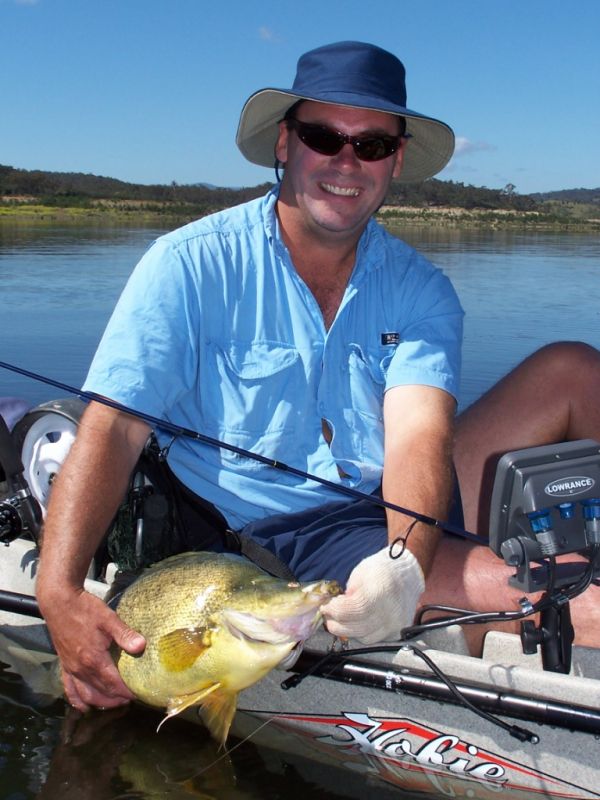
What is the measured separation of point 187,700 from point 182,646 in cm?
→ 18

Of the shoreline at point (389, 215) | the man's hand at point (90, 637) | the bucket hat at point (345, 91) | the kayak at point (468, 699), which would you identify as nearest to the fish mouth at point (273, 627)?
the man's hand at point (90, 637)

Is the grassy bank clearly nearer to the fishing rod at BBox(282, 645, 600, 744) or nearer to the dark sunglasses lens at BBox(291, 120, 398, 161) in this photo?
the dark sunglasses lens at BBox(291, 120, 398, 161)

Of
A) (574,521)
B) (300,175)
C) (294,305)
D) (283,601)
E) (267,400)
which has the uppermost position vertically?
(300,175)

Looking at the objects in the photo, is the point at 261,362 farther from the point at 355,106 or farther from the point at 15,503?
the point at 15,503

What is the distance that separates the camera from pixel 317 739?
124 inches

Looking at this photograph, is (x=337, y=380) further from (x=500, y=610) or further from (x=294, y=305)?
(x=500, y=610)

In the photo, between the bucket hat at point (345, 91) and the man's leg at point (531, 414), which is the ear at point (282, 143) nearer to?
the bucket hat at point (345, 91)

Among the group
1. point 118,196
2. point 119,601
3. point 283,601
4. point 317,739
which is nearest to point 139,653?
point 119,601

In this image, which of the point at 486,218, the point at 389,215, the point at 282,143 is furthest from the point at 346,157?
the point at 486,218

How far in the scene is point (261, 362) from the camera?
3336mm

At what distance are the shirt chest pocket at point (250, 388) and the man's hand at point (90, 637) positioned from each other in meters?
0.87

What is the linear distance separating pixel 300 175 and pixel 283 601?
1799 mm

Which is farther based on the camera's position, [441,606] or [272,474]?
[272,474]

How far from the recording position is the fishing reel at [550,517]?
2564 mm
